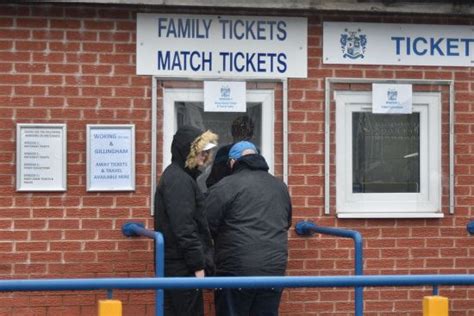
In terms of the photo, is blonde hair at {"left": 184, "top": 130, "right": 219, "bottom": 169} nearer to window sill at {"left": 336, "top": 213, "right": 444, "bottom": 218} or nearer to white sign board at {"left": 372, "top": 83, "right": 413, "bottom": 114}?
window sill at {"left": 336, "top": 213, "right": 444, "bottom": 218}

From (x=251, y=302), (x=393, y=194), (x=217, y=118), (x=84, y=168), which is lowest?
(x=251, y=302)

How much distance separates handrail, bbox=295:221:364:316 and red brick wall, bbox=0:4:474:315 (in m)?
0.09

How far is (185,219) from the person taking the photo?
6.71 meters

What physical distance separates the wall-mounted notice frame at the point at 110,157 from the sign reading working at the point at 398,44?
5.28ft

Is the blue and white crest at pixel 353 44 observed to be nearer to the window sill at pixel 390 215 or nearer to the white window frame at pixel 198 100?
the white window frame at pixel 198 100

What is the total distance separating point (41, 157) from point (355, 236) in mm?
2285

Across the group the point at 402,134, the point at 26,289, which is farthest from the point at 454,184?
the point at 26,289

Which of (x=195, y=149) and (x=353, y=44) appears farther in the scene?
(x=353, y=44)

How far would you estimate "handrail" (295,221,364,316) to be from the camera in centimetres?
714

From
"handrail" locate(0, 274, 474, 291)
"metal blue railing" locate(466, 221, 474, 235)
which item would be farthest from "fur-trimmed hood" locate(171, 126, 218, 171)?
"metal blue railing" locate(466, 221, 474, 235)

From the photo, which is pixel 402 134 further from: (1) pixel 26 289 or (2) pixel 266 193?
(1) pixel 26 289

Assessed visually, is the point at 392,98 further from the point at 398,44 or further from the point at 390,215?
the point at 390,215

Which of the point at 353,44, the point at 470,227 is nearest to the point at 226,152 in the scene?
the point at 353,44

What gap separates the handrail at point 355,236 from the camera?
23.4ft
